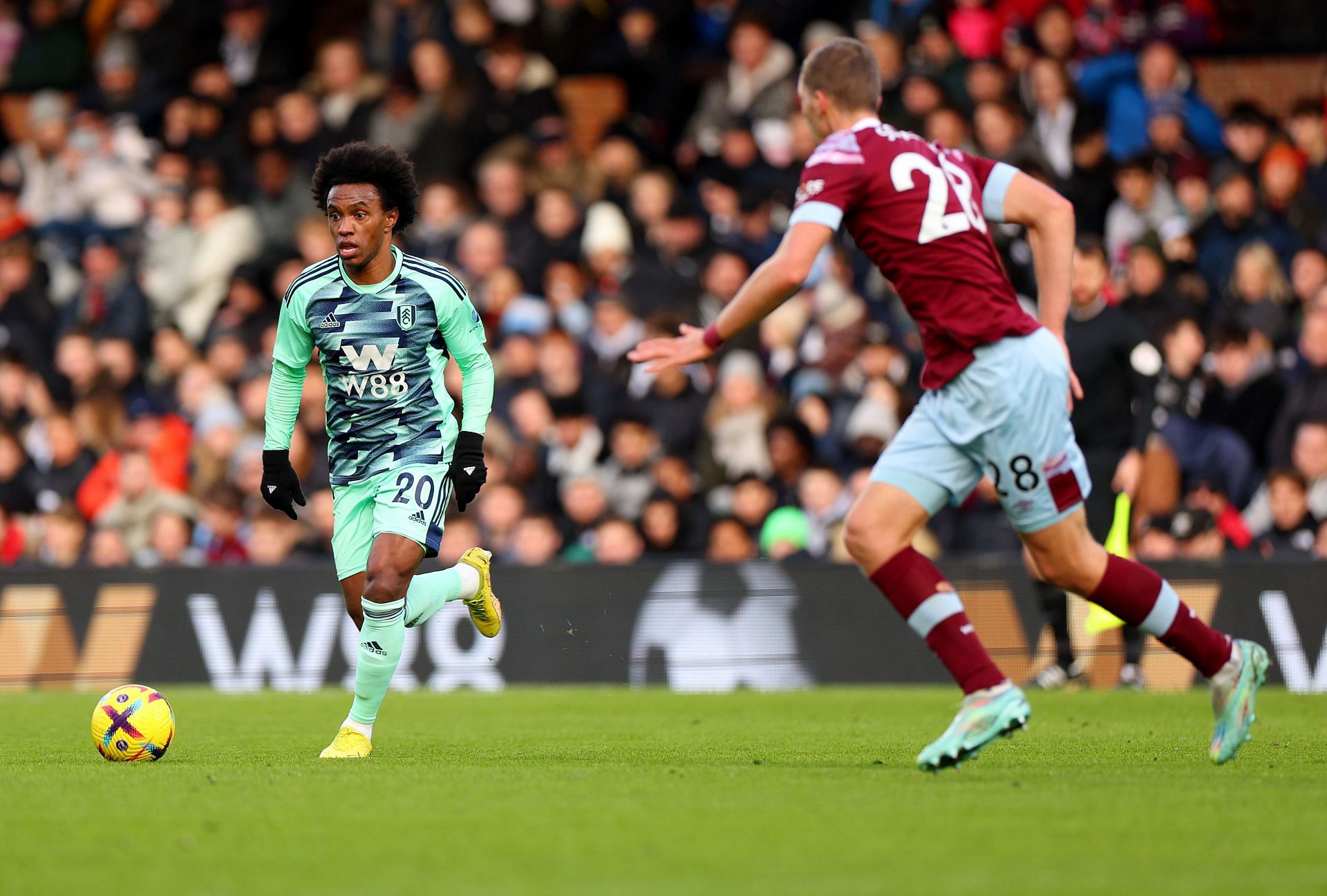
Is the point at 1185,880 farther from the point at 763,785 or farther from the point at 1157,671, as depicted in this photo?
the point at 1157,671

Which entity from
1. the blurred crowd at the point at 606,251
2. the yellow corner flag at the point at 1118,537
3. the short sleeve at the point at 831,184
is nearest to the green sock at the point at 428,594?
the short sleeve at the point at 831,184

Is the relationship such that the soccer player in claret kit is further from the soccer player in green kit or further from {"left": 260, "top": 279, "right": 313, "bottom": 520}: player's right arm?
{"left": 260, "top": 279, "right": 313, "bottom": 520}: player's right arm

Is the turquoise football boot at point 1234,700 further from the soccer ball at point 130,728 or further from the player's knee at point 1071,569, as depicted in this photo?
the soccer ball at point 130,728

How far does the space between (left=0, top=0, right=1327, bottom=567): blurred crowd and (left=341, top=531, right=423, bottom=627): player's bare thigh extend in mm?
5748

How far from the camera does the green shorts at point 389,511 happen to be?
7973 millimetres

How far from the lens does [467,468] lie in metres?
8.03

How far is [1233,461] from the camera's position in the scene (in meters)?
13.1

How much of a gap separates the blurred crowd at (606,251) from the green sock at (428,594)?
5023mm

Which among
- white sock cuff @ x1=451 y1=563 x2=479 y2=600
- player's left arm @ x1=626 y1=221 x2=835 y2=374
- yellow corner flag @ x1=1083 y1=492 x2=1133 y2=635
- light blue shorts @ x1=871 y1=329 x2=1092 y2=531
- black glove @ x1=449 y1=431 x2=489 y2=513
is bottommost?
yellow corner flag @ x1=1083 y1=492 x2=1133 y2=635

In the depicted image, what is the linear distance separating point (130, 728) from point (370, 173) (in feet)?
8.04

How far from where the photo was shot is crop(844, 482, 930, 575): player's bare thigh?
678 cm

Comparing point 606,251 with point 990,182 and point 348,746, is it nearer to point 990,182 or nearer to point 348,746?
point 348,746

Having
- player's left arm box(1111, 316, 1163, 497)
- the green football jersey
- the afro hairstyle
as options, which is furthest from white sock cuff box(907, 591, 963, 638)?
player's left arm box(1111, 316, 1163, 497)

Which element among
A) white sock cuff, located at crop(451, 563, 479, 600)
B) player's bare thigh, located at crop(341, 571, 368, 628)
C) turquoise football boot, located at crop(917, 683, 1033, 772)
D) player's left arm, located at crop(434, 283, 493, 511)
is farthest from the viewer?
white sock cuff, located at crop(451, 563, 479, 600)
